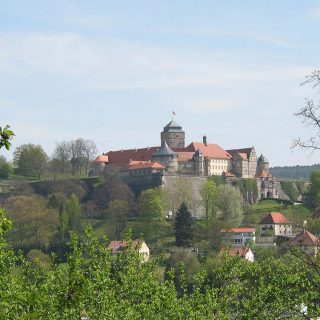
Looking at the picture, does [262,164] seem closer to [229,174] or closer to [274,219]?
[229,174]

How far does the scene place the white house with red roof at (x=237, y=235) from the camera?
284 feet

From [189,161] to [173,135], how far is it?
10.8 metres

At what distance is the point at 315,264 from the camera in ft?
48.3

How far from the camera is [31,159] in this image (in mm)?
124938

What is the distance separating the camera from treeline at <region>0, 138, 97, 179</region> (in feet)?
407

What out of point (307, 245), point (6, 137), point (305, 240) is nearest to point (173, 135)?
point (305, 240)

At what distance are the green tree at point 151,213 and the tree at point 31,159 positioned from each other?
1194 inches

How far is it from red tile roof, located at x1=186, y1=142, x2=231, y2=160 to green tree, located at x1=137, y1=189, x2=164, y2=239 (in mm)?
25175

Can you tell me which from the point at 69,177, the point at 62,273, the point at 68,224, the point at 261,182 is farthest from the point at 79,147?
the point at 62,273

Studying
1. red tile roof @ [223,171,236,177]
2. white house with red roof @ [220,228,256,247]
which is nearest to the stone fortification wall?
red tile roof @ [223,171,236,177]

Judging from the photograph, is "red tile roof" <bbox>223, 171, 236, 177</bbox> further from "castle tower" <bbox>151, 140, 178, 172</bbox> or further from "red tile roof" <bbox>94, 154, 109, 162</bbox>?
"red tile roof" <bbox>94, 154, 109, 162</bbox>

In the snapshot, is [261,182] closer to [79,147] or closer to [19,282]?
[79,147]

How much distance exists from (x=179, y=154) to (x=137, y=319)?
103 metres

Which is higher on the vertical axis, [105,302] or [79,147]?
[79,147]
